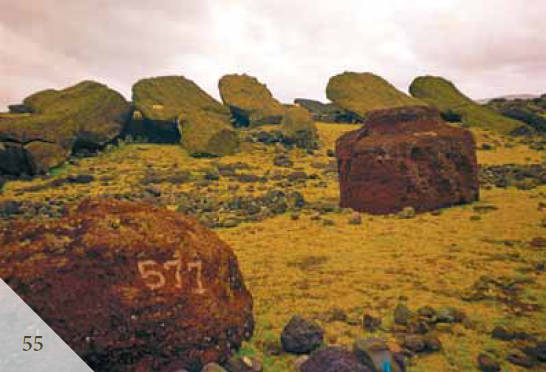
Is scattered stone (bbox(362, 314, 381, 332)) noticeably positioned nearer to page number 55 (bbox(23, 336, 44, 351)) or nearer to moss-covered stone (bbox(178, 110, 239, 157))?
page number 55 (bbox(23, 336, 44, 351))

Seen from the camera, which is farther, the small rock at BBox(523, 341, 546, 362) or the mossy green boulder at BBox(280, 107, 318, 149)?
the mossy green boulder at BBox(280, 107, 318, 149)

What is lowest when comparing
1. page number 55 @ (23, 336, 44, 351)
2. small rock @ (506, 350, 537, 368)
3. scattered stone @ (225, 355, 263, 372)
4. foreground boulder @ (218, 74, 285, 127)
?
small rock @ (506, 350, 537, 368)

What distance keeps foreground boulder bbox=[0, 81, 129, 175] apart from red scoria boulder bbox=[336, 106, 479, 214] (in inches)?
344

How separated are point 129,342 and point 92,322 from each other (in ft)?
0.80

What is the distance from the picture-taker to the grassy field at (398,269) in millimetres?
3314

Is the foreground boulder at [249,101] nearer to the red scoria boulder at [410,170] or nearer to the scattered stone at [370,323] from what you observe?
the red scoria boulder at [410,170]

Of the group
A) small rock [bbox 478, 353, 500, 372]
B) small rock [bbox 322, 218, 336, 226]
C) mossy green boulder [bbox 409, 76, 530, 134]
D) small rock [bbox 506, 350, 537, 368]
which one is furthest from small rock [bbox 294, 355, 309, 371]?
mossy green boulder [bbox 409, 76, 530, 134]

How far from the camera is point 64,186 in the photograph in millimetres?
10961

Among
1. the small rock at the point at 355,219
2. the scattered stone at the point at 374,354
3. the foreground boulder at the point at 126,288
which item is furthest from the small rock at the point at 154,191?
the scattered stone at the point at 374,354

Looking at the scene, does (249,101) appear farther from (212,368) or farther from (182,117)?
(212,368)

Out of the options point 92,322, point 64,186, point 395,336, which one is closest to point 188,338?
point 92,322

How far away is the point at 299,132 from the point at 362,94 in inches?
255

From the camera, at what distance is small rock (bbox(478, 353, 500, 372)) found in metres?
2.81

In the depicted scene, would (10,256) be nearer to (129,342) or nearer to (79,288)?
(79,288)
